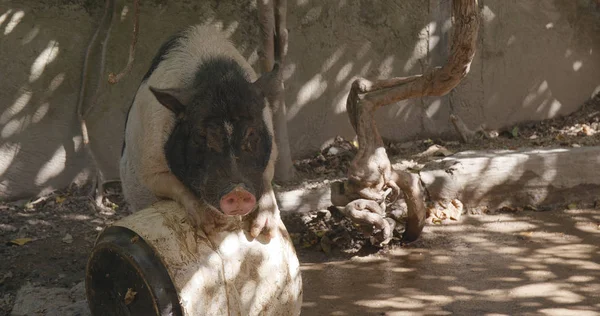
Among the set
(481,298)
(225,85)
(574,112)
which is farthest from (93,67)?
(574,112)

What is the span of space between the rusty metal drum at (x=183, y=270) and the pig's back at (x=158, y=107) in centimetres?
39

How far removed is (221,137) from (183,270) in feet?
2.39

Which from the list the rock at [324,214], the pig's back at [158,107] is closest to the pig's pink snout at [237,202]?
the pig's back at [158,107]

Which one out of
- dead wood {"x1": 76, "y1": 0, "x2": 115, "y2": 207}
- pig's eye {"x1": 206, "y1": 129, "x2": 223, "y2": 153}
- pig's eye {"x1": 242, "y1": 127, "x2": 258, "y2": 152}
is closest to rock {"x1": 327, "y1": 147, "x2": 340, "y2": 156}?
dead wood {"x1": 76, "y1": 0, "x2": 115, "y2": 207}

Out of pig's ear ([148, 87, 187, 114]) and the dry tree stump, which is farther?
the dry tree stump

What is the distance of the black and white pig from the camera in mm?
3910

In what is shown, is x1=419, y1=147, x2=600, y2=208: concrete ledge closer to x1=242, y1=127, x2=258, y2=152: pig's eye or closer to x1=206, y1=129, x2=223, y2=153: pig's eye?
x1=242, y1=127, x2=258, y2=152: pig's eye

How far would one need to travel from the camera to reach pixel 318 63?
7504mm

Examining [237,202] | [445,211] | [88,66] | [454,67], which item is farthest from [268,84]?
[88,66]

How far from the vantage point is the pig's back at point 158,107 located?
4.36 meters

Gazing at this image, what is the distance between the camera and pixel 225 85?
413 centimetres

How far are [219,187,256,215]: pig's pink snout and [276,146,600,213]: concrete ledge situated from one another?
2.72m

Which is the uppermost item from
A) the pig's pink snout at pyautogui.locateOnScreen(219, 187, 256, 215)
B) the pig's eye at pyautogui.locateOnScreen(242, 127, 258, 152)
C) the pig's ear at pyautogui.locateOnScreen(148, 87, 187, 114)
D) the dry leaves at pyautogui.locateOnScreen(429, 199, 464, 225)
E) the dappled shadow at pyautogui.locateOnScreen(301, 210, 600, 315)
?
the pig's ear at pyautogui.locateOnScreen(148, 87, 187, 114)

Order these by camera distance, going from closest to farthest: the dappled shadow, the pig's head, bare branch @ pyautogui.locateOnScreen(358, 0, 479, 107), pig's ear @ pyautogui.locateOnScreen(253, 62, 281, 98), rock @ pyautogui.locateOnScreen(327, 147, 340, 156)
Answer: the pig's head < pig's ear @ pyautogui.locateOnScreen(253, 62, 281, 98) < the dappled shadow < bare branch @ pyautogui.locateOnScreen(358, 0, 479, 107) < rock @ pyautogui.locateOnScreen(327, 147, 340, 156)
